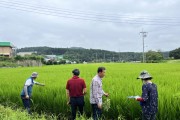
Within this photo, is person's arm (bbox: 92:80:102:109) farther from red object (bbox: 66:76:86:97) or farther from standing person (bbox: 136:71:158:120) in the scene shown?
standing person (bbox: 136:71:158:120)

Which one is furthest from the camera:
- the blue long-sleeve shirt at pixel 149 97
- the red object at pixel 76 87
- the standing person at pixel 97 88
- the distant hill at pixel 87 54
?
the distant hill at pixel 87 54

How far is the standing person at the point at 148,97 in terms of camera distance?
5930mm

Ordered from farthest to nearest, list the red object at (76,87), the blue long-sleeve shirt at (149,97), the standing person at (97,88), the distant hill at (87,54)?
the distant hill at (87,54), the red object at (76,87), the standing person at (97,88), the blue long-sleeve shirt at (149,97)

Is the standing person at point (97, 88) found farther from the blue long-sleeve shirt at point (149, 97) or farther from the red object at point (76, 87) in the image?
the blue long-sleeve shirt at point (149, 97)

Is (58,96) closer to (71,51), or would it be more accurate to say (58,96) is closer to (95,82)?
(95,82)

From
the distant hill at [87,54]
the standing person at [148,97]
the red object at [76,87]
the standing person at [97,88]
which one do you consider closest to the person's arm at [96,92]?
the standing person at [97,88]

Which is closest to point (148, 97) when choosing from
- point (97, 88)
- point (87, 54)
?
point (97, 88)

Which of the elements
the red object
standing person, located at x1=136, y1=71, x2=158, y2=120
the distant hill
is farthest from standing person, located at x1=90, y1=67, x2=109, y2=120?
the distant hill

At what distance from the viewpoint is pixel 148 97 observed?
5.98 meters

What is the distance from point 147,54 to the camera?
84500 millimetres

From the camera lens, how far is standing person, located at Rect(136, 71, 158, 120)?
19.5 feet

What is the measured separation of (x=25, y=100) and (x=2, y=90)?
3.14 meters

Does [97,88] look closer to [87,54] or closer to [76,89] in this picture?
[76,89]

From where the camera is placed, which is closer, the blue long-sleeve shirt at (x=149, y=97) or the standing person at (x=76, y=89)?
the blue long-sleeve shirt at (x=149, y=97)
